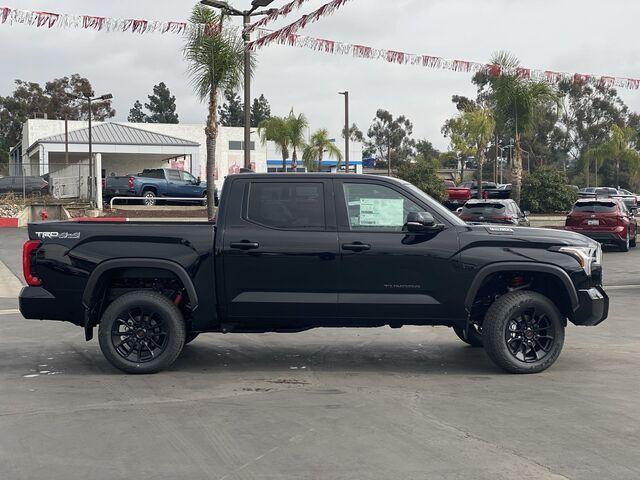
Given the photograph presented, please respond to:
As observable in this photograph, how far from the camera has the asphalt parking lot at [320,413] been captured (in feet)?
16.5

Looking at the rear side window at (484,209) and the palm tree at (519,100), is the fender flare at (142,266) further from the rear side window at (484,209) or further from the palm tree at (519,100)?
the palm tree at (519,100)

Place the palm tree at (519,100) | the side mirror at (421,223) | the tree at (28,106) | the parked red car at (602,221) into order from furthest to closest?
the tree at (28,106), the palm tree at (519,100), the parked red car at (602,221), the side mirror at (421,223)

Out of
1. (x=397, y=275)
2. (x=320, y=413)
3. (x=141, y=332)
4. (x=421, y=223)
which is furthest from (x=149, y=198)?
(x=320, y=413)

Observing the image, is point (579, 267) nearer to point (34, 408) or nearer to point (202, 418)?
point (202, 418)

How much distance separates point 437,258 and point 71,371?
3780mm

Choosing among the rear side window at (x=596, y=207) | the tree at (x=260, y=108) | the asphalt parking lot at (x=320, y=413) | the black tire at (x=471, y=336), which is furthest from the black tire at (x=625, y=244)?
the tree at (x=260, y=108)

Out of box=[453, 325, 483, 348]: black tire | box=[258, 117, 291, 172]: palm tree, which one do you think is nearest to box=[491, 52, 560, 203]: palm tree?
box=[258, 117, 291, 172]: palm tree

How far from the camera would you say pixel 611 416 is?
20.2ft

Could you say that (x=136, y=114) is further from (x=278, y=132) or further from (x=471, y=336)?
(x=471, y=336)

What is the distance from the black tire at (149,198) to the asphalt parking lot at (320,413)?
23.0 meters

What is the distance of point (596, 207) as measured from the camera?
2277cm

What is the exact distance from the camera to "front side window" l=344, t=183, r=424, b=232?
302 inches

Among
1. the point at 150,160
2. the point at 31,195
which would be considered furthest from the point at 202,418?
the point at 150,160

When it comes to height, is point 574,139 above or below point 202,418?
above
